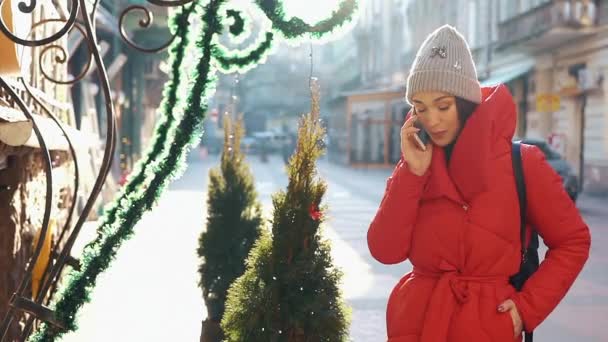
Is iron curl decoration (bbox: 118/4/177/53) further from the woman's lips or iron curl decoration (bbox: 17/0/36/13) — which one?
the woman's lips

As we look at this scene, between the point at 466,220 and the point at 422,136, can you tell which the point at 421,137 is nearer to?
the point at 422,136

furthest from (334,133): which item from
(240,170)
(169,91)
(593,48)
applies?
(169,91)

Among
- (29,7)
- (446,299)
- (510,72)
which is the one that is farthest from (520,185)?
(510,72)

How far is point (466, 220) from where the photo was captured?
9.25 ft

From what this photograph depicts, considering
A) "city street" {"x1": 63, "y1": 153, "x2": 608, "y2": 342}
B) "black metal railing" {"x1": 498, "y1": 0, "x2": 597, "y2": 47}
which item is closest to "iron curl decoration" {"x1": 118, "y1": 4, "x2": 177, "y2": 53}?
"city street" {"x1": 63, "y1": 153, "x2": 608, "y2": 342}

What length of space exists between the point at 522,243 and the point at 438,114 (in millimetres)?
478

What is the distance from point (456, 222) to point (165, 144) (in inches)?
44.0

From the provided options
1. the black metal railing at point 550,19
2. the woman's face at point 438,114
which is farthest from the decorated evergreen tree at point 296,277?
the black metal railing at point 550,19

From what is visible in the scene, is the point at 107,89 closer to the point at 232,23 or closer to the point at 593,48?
the point at 232,23

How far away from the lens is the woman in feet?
9.14

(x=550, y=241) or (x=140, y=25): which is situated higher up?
(x=140, y=25)

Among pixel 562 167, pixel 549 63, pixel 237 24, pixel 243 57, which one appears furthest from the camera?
pixel 549 63

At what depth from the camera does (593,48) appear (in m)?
25.3

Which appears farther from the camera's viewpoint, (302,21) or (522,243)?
(302,21)
